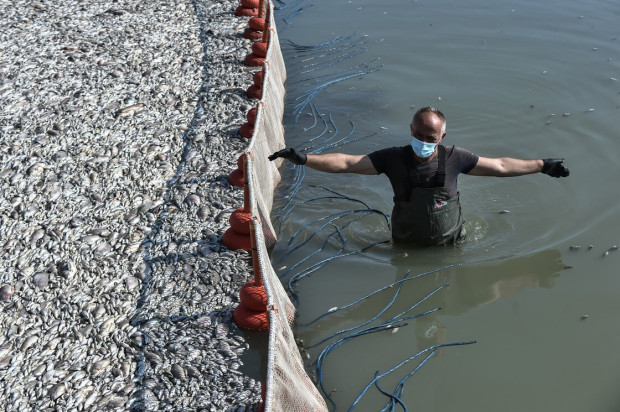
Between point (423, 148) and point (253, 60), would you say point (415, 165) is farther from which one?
point (253, 60)

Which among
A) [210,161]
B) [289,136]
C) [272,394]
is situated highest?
[272,394]

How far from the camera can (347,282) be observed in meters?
7.29

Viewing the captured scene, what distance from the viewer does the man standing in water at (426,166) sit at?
6328 millimetres

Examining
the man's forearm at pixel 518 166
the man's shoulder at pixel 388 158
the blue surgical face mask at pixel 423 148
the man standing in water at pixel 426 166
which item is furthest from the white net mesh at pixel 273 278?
the man's forearm at pixel 518 166

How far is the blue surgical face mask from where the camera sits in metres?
6.30

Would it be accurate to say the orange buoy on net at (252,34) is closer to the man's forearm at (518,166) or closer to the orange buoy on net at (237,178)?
the orange buoy on net at (237,178)

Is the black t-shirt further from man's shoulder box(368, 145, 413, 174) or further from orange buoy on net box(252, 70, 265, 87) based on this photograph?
orange buoy on net box(252, 70, 265, 87)

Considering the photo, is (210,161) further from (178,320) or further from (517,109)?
(517,109)

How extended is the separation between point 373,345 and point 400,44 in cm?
794

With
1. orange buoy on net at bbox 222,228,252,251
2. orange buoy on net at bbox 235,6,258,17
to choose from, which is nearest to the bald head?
orange buoy on net at bbox 222,228,252,251

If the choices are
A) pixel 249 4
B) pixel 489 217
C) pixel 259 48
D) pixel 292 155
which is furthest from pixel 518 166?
pixel 249 4

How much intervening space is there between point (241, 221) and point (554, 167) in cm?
291

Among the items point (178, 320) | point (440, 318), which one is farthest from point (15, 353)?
point (440, 318)

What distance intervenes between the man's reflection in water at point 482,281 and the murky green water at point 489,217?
0.02 metres
